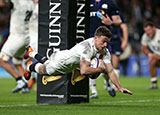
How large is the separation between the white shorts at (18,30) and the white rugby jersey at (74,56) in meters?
3.64

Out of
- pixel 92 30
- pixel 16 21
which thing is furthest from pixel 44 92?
pixel 16 21

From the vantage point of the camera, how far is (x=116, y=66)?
13.9m

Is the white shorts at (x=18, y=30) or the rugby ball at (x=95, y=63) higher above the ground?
the rugby ball at (x=95, y=63)

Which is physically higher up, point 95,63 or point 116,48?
point 95,63

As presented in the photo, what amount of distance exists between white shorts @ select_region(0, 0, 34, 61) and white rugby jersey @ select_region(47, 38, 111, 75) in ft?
11.9

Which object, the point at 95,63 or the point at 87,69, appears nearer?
the point at 87,69

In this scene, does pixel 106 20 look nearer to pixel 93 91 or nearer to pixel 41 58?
pixel 41 58

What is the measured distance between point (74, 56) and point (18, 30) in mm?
4298

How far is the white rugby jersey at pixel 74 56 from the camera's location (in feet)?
25.7

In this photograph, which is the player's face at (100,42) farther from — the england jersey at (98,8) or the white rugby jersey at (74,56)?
the england jersey at (98,8)

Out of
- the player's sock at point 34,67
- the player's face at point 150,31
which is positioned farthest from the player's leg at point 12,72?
the player's face at point 150,31

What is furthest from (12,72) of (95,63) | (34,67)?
(95,63)

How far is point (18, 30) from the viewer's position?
1198 centimetres

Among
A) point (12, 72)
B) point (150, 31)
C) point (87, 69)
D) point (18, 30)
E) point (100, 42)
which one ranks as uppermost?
point (100, 42)
